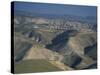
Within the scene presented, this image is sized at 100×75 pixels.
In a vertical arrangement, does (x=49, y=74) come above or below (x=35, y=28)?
below

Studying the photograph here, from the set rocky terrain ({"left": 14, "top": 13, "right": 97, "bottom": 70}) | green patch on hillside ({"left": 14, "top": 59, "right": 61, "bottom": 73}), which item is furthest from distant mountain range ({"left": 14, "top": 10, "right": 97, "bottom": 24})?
green patch on hillside ({"left": 14, "top": 59, "right": 61, "bottom": 73})

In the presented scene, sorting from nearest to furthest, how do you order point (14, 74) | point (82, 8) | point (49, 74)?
point (14, 74) < point (49, 74) < point (82, 8)

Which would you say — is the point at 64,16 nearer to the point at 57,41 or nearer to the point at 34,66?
the point at 57,41

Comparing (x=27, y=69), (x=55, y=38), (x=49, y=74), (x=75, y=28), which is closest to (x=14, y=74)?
(x=27, y=69)

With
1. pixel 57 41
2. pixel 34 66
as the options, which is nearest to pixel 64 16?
pixel 57 41

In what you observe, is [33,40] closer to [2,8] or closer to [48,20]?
[48,20]

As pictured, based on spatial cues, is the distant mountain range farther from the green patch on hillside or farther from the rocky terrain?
the green patch on hillside

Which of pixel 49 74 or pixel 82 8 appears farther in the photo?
pixel 82 8

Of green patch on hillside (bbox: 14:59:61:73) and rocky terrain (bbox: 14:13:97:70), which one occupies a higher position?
rocky terrain (bbox: 14:13:97:70)
